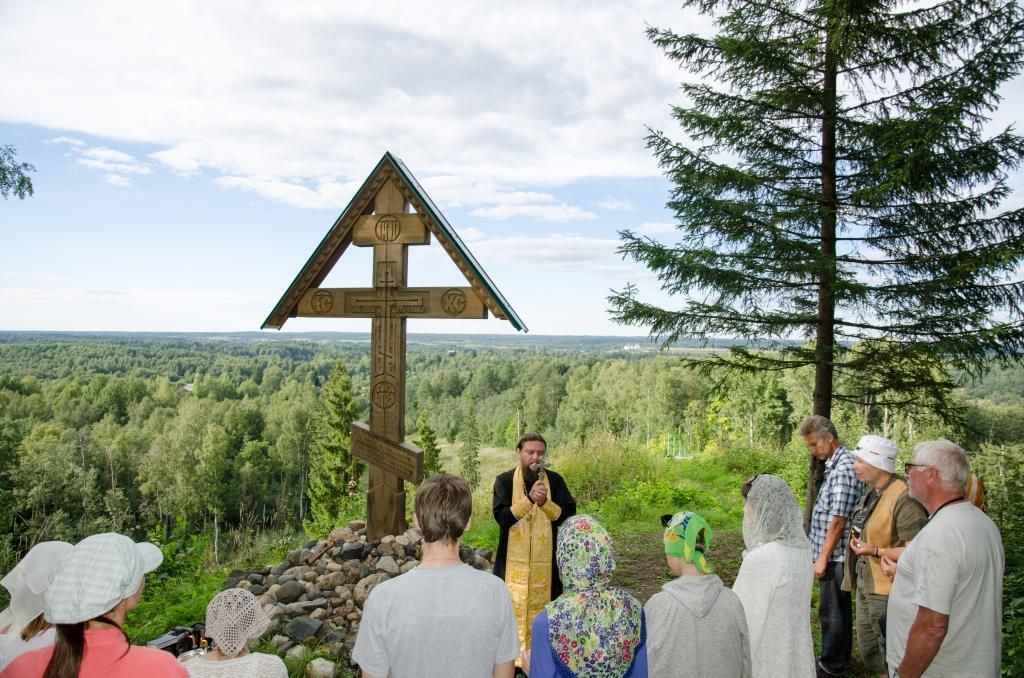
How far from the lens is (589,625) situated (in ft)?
7.16

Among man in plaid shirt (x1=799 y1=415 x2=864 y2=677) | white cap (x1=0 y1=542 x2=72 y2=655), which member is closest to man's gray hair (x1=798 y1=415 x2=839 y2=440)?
man in plaid shirt (x1=799 y1=415 x2=864 y2=677)

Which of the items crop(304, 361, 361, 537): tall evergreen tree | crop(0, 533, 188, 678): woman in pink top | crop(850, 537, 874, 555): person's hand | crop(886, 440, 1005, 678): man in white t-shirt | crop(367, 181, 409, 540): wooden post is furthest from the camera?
crop(304, 361, 361, 537): tall evergreen tree

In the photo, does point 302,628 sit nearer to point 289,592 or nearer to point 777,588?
point 289,592

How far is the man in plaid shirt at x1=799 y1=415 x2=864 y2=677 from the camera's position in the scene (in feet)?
13.7

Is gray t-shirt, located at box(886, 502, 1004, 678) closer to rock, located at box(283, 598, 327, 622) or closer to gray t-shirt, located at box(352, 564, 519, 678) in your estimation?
gray t-shirt, located at box(352, 564, 519, 678)

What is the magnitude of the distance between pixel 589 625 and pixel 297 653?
2.63m

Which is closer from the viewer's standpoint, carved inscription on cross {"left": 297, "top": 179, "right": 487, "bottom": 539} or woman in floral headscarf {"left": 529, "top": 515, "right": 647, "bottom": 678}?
woman in floral headscarf {"left": 529, "top": 515, "right": 647, "bottom": 678}

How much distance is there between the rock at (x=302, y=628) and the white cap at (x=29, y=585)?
2344 mm

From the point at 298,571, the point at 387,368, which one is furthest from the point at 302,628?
the point at 387,368

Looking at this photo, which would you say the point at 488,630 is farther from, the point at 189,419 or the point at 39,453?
the point at 189,419

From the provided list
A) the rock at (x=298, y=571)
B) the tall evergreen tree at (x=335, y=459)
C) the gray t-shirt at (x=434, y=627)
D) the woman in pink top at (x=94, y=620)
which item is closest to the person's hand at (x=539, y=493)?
the gray t-shirt at (x=434, y=627)

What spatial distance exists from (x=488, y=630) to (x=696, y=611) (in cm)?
78

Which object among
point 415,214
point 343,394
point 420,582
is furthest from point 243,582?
point 343,394

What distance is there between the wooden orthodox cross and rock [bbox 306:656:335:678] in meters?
1.75
